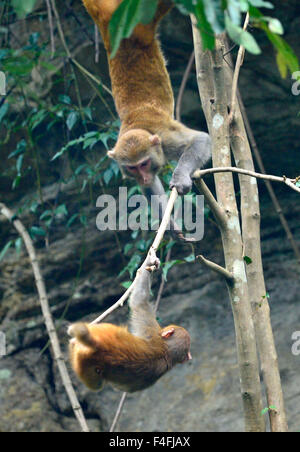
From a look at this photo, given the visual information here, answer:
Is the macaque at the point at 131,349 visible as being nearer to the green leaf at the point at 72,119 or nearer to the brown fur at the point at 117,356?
the brown fur at the point at 117,356

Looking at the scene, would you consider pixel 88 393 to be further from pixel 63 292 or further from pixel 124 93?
pixel 124 93

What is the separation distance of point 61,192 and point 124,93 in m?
2.23

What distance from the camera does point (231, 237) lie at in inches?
132

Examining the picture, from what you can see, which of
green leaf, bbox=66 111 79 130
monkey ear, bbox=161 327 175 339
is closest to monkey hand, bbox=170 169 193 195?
monkey ear, bbox=161 327 175 339

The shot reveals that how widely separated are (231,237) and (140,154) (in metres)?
0.98

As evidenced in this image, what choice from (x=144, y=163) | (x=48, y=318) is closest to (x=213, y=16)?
(x=144, y=163)

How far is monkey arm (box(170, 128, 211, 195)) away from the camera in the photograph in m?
3.50

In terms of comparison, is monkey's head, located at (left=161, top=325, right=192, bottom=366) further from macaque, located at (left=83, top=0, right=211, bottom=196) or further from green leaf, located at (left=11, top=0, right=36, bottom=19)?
green leaf, located at (left=11, top=0, right=36, bottom=19)

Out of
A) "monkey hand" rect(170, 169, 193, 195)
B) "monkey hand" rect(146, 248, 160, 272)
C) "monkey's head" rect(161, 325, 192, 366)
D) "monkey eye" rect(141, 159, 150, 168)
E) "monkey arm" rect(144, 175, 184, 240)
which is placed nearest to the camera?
"monkey hand" rect(146, 248, 160, 272)

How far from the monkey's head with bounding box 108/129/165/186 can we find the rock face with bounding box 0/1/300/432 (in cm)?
175

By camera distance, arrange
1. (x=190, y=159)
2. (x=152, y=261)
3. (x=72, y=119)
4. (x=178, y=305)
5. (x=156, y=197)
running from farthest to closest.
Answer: (x=178, y=305), (x=72, y=119), (x=156, y=197), (x=190, y=159), (x=152, y=261)

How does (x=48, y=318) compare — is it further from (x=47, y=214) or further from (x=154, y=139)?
(x=154, y=139)

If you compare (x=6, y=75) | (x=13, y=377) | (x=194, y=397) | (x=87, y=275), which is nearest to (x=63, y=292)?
(x=87, y=275)

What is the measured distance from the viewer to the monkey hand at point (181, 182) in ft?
11.3
